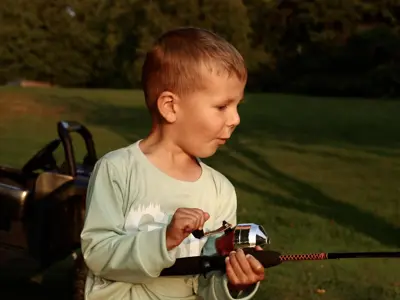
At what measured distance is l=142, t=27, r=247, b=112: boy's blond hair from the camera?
7.07 feet

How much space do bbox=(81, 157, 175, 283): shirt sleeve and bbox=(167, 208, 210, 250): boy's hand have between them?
0.12 ft

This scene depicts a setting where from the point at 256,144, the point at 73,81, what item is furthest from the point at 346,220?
the point at 73,81

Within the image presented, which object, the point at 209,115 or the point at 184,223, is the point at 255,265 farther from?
the point at 209,115

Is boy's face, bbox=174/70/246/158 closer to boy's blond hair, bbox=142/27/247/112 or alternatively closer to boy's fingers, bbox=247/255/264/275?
boy's blond hair, bbox=142/27/247/112

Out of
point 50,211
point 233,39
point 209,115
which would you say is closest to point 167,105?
point 209,115

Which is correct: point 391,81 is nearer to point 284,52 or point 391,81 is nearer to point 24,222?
point 284,52

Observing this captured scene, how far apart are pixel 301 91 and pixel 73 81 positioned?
12.4 meters

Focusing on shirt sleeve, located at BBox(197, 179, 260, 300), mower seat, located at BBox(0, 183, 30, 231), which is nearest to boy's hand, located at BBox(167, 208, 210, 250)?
shirt sleeve, located at BBox(197, 179, 260, 300)

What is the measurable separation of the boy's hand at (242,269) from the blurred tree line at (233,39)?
35.0 m

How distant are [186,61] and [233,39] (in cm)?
3948

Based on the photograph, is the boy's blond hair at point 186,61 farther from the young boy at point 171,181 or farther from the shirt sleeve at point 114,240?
the shirt sleeve at point 114,240

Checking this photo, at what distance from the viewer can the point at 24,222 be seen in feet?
17.9

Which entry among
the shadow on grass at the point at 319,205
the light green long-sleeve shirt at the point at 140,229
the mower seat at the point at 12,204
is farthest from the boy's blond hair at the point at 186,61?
the shadow on grass at the point at 319,205

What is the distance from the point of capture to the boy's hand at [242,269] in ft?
6.66
